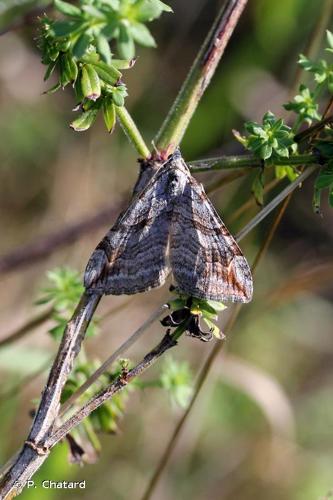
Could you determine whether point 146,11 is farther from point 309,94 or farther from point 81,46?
point 309,94

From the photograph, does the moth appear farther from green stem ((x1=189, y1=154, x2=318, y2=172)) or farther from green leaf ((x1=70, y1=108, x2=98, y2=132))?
green leaf ((x1=70, y1=108, x2=98, y2=132))

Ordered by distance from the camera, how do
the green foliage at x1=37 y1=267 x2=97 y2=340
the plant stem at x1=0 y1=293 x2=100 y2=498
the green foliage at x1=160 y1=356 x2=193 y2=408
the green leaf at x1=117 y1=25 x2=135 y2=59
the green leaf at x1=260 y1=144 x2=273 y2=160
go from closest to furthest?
the green leaf at x1=117 y1=25 x2=135 y2=59
the plant stem at x1=0 y1=293 x2=100 y2=498
the green leaf at x1=260 y1=144 x2=273 y2=160
the green foliage at x1=37 y1=267 x2=97 y2=340
the green foliage at x1=160 y1=356 x2=193 y2=408

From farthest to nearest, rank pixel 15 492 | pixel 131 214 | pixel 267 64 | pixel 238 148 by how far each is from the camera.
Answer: pixel 267 64, pixel 238 148, pixel 131 214, pixel 15 492

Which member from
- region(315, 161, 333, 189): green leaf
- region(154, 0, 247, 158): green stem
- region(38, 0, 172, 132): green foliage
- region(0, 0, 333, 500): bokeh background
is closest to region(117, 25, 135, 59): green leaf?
region(38, 0, 172, 132): green foliage

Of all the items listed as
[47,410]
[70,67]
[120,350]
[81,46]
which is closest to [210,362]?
[120,350]

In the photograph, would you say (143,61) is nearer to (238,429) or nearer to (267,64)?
A: (267,64)

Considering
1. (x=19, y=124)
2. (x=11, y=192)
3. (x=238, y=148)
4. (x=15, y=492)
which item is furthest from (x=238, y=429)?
(x=15, y=492)
